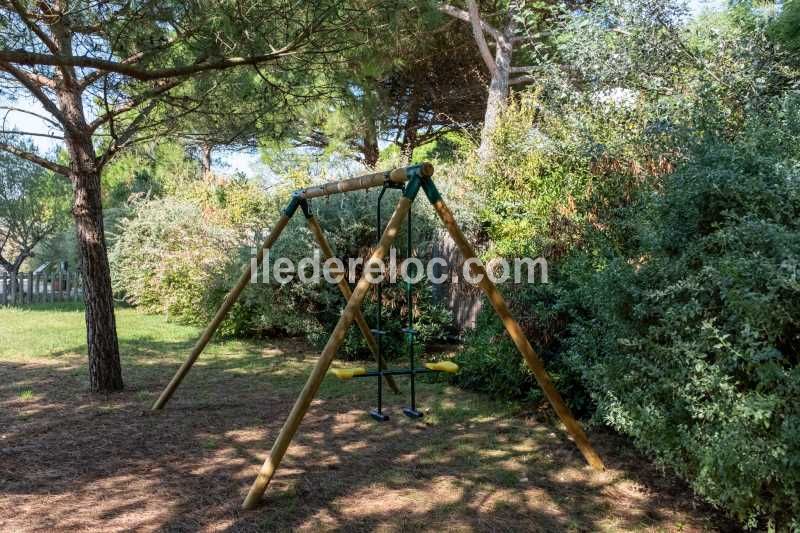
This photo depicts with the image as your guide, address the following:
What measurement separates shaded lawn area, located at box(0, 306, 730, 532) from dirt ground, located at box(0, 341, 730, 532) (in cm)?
1

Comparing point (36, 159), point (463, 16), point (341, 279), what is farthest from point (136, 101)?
point (463, 16)

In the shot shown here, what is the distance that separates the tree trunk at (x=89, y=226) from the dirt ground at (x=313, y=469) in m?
0.63

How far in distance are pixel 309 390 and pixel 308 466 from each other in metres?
0.80

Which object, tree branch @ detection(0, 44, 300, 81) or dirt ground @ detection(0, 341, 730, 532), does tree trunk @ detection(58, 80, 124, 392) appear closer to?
dirt ground @ detection(0, 341, 730, 532)

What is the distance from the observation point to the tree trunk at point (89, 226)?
5539 millimetres

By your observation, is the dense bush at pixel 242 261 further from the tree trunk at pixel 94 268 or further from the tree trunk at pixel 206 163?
the tree trunk at pixel 94 268

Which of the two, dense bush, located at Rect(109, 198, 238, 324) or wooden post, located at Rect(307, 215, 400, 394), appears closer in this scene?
wooden post, located at Rect(307, 215, 400, 394)

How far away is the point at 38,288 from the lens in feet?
47.2

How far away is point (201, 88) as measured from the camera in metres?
6.05

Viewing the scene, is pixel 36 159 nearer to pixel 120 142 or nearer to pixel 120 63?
pixel 120 142

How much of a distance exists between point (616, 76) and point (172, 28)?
5455 mm

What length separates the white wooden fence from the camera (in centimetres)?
1374

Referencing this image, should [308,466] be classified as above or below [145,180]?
below

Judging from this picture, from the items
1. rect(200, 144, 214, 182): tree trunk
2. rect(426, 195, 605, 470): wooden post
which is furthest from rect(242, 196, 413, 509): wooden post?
rect(200, 144, 214, 182): tree trunk
